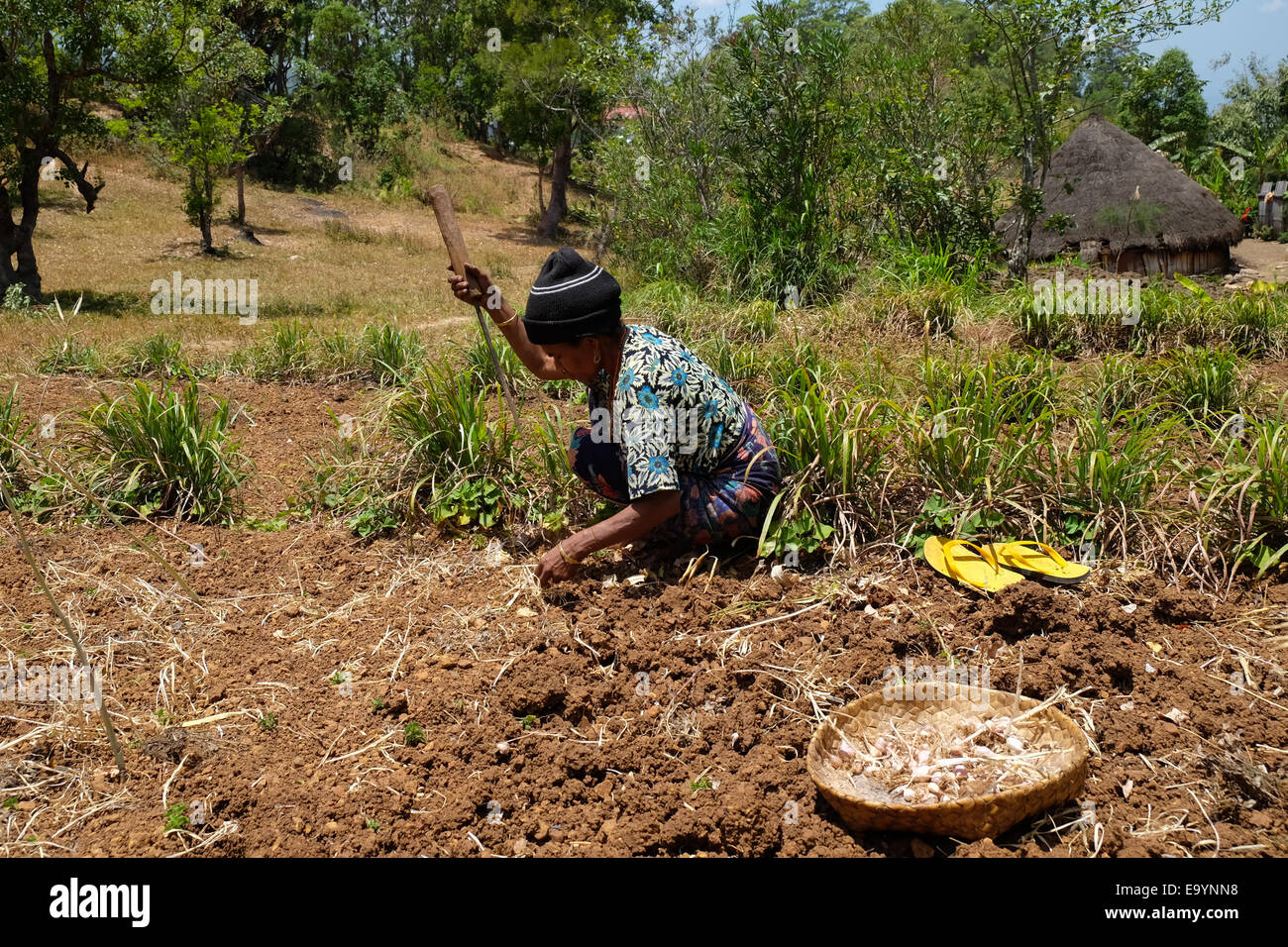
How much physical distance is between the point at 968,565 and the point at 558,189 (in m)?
16.7

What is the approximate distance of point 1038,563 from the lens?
3014mm

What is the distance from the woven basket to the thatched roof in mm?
7136

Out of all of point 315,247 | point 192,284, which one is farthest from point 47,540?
point 315,247

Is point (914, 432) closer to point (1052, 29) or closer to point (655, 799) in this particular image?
point (655, 799)

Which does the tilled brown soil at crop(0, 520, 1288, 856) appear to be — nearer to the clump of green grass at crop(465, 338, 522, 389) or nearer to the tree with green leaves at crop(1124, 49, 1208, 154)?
the clump of green grass at crop(465, 338, 522, 389)

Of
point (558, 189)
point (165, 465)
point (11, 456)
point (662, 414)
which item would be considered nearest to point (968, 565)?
point (662, 414)

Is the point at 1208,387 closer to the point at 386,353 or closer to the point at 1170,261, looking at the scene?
the point at 386,353

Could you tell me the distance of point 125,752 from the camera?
246 cm

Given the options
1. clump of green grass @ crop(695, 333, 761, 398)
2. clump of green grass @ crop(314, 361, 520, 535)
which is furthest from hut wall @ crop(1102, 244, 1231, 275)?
clump of green grass @ crop(314, 361, 520, 535)

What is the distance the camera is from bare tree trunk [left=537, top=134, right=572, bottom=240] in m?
18.1

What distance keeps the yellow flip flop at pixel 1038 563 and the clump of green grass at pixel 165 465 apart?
3.11m

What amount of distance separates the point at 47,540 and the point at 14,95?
272 inches

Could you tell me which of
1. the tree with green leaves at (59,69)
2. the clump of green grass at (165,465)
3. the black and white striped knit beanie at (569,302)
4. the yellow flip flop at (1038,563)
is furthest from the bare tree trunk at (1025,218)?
the tree with green leaves at (59,69)
